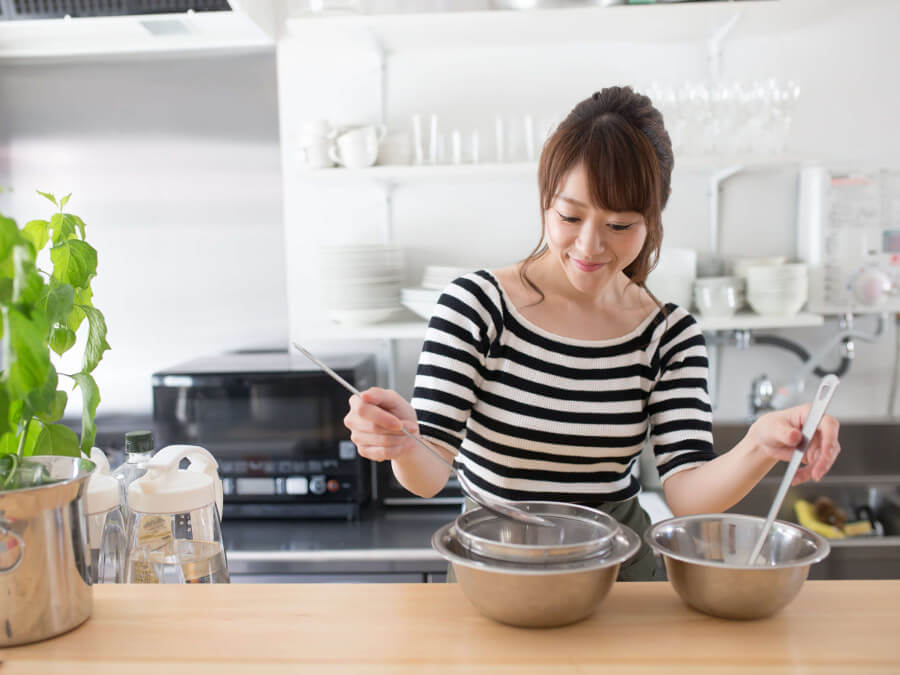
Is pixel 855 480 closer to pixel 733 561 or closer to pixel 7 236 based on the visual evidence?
pixel 733 561

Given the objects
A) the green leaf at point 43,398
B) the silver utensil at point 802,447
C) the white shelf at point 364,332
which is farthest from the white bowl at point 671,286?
the green leaf at point 43,398

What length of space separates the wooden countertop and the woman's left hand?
155 millimetres

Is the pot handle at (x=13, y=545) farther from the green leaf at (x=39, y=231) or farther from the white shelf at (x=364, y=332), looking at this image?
the white shelf at (x=364, y=332)

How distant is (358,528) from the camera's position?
2.08 m

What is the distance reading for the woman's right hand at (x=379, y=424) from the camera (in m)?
0.93

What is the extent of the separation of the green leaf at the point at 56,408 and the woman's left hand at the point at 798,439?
0.83 m

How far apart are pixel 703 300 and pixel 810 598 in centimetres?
135

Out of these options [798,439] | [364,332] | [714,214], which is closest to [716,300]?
[714,214]

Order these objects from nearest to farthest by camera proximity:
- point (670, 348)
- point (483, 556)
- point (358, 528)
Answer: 1. point (483, 556)
2. point (670, 348)
3. point (358, 528)

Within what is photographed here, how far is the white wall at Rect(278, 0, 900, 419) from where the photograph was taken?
93.2 inches

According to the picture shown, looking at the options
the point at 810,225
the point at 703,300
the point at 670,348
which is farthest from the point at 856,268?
the point at 670,348

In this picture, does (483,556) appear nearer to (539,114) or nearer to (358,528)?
(358,528)

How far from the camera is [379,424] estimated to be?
3.07 feet

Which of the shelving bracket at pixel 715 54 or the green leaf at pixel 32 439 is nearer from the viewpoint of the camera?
the green leaf at pixel 32 439
